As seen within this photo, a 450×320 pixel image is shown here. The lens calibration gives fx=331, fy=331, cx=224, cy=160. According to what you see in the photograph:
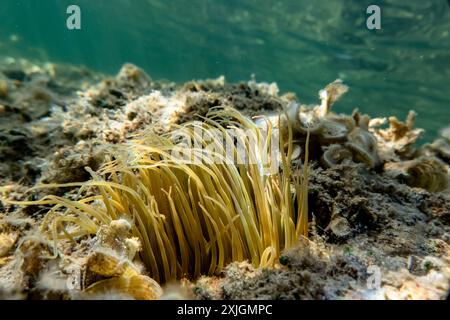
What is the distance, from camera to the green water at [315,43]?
17.0 meters

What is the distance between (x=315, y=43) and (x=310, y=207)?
21.8 metres

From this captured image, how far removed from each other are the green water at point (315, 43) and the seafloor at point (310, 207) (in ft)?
48.6

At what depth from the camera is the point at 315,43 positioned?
21.8m

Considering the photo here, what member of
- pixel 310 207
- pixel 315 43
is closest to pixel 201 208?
pixel 310 207

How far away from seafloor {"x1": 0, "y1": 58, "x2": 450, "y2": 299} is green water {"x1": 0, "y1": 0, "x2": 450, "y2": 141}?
1481cm

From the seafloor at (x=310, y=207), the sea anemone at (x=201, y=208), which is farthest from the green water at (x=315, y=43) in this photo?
the sea anemone at (x=201, y=208)

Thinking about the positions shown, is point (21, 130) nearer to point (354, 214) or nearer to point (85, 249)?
point (85, 249)

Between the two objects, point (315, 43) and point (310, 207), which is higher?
point (315, 43)

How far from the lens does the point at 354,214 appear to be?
213 cm

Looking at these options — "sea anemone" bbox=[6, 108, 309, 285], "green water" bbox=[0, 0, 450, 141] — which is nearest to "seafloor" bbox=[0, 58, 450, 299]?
"sea anemone" bbox=[6, 108, 309, 285]

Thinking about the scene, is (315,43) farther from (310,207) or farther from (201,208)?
(201,208)
